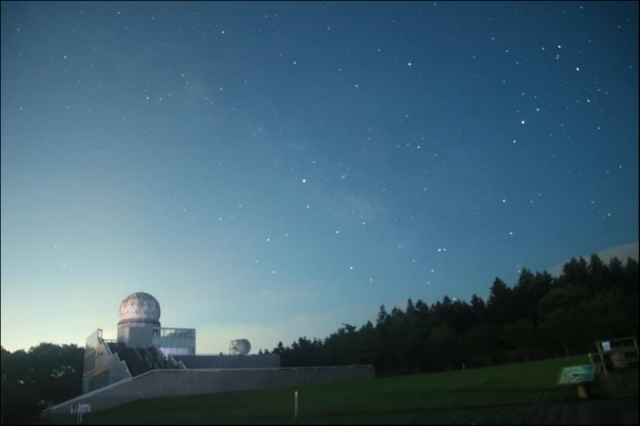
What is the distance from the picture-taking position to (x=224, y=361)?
172 ft

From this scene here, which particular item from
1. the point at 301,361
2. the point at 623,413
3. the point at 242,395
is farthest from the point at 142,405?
the point at 301,361

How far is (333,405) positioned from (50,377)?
2497 inches

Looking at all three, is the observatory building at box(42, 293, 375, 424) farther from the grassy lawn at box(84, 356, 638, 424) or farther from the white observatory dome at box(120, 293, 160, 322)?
the grassy lawn at box(84, 356, 638, 424)

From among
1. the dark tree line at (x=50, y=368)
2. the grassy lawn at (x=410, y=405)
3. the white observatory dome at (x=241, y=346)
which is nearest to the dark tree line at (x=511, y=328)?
the white observatory dome at (x=241, y=346)

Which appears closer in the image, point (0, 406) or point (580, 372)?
point (580, 372)

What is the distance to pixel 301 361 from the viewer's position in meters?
82.8

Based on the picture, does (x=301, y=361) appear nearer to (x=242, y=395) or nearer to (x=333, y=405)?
(x=242, y=395)

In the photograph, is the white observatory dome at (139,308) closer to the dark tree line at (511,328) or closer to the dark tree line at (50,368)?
the dark tree line at (50,368)

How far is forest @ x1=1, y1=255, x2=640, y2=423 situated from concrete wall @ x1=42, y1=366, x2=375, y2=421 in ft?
65.4

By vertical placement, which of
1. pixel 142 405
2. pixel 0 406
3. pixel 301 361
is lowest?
pixel 301 361

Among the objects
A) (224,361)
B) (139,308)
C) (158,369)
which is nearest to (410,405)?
(158,369)

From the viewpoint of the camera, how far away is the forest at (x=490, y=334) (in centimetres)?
5641

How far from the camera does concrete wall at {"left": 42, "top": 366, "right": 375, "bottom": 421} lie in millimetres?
32656

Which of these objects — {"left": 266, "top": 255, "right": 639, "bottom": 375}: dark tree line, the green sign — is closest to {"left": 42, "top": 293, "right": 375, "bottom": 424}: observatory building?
{"left": 266, "top": 255, "right": 639, "bottom": 375}: dark tree line
